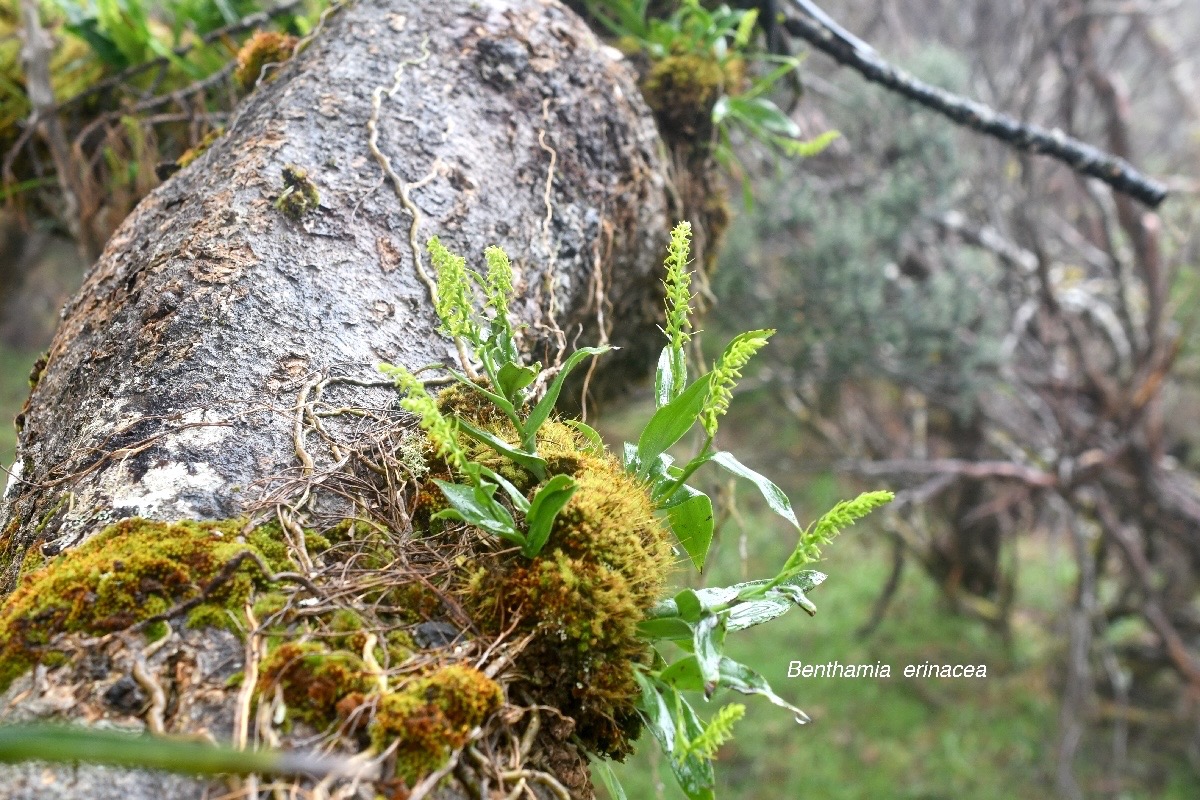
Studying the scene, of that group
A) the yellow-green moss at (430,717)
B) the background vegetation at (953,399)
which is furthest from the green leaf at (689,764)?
the background vegetation at (953,399)

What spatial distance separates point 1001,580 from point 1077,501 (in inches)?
36.7

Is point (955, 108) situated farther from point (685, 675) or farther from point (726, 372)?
point (685, 675)

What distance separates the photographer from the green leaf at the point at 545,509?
95 cm

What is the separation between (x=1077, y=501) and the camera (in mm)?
3812

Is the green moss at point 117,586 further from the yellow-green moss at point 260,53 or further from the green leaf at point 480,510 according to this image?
the yellow-green moss at point 260,53

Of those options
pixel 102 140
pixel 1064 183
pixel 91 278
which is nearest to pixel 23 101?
pixel 102 140

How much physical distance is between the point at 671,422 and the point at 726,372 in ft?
0.52

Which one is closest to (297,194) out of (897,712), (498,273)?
(498,273)

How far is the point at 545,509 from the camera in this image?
972 millimetres

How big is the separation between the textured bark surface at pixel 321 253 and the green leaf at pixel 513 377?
19 centimetres

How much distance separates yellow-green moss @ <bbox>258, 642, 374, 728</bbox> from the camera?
819 mm

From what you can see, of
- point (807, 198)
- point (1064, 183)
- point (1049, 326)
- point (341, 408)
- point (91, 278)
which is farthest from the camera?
point (1064, 183)

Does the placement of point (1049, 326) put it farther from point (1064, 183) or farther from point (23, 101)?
point (23, 101)

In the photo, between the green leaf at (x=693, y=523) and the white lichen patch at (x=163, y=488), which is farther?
the green leaf at (x=693, y=523)
